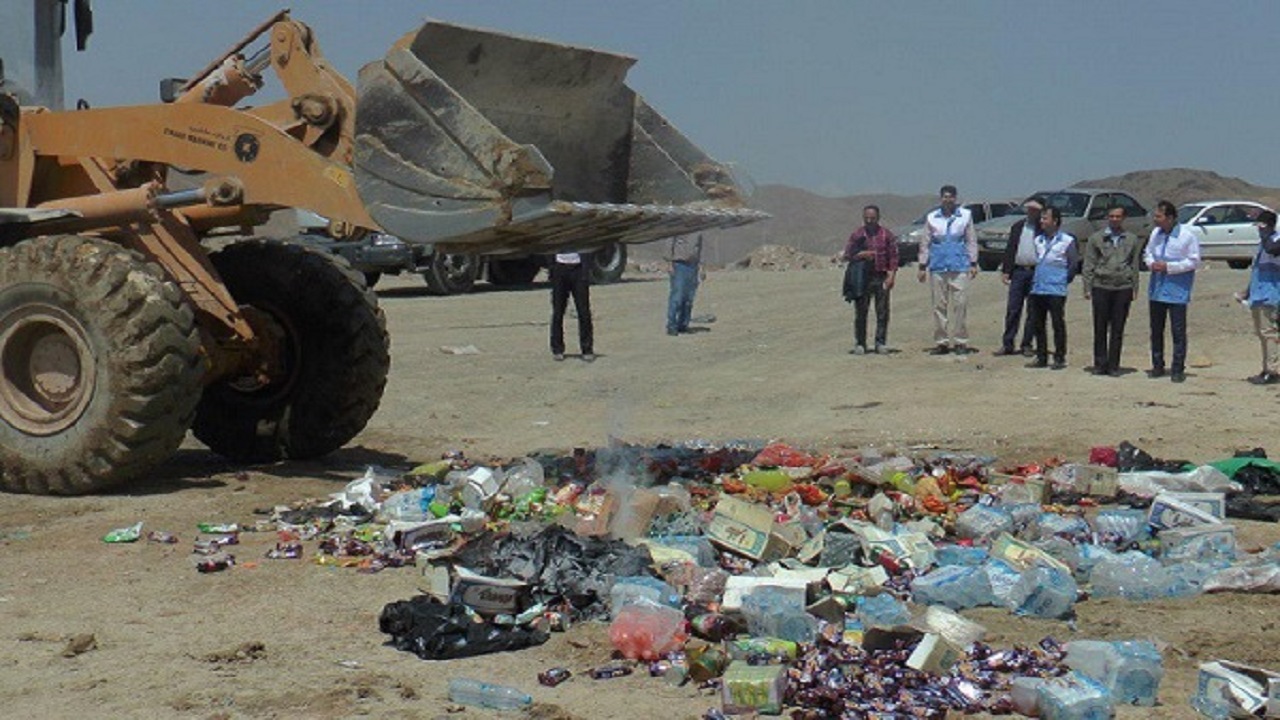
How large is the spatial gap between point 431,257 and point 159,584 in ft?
62.9

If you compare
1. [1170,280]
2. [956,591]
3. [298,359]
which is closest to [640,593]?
[956,591]

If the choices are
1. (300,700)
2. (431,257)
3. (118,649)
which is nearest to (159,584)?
(118,649)

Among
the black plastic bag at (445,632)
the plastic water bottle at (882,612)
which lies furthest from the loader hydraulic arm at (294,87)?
the plastic water bottle at (882,612)

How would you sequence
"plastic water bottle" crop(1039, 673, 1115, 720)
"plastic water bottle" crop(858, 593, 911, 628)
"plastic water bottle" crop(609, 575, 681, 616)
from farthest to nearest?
1. "plastic water bottle" crop(609, 575, 681, 616)
2. "plastic water bottle" crop(858, 593, 911, 628)
3. "plastic water bottle" crop(1039, 673, 1115, 720)

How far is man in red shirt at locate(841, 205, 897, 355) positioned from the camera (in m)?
18.3

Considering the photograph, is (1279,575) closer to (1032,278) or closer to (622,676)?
(622,676)

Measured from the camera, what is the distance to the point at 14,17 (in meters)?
10.6

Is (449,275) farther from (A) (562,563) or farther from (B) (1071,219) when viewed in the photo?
(A) (562,563)

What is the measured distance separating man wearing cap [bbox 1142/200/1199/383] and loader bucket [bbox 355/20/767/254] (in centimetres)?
749

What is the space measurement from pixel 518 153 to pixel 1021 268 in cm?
1048

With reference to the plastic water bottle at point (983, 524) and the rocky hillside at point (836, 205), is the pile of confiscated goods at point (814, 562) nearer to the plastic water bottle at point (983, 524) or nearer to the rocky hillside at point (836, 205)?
the plastic water bottle at point (983, 524)

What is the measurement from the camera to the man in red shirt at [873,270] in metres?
18.3

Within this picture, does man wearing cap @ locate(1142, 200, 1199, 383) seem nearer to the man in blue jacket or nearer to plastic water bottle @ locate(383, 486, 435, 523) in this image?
the man in blue jacket

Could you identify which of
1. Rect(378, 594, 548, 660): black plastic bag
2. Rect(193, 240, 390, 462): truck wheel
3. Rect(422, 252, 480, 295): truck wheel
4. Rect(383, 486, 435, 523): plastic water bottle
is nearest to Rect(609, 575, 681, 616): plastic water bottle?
Rect(378, 594, 548, 660): black plastic bag
